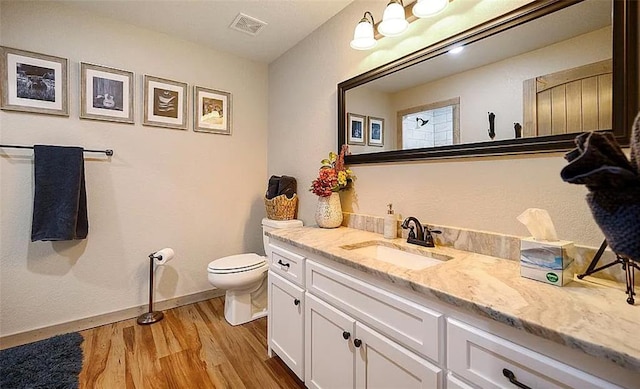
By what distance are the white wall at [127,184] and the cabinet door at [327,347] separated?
1550mm

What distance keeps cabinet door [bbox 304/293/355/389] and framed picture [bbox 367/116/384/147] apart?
100 centimetres

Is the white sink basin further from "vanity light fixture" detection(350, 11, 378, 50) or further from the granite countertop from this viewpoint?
"vanity light fixture" detection(350, 11, 378, 50)

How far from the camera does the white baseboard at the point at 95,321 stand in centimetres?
183

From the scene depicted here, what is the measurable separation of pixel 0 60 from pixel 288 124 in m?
1.92

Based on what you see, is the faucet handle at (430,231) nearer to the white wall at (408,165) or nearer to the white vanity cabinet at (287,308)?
the white wall at (408,165)

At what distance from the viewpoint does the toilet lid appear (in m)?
2.04

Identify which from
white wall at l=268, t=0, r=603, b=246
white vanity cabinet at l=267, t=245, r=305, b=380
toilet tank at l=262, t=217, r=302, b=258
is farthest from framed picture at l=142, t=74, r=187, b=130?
white vanity cabinet at l=267, t=245, r=305, b=380

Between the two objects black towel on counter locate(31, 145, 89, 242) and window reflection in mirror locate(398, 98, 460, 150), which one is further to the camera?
black towel on counter locate(31, 145, 89, 242)

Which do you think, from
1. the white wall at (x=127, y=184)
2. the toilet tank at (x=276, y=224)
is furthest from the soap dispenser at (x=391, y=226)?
the white wall at (x=127, y=184)

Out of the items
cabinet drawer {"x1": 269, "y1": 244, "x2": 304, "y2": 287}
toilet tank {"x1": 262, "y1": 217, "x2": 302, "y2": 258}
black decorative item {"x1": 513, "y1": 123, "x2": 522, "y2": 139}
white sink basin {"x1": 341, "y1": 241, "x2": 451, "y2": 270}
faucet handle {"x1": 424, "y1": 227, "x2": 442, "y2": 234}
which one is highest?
black decorative item {"x1": 513, "y1": 123, "x2": 522, "y2": 139}

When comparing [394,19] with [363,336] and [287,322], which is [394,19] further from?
[287,322]

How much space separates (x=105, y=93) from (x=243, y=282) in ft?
5.76

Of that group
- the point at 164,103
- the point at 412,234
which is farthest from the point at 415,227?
the point at 164,103

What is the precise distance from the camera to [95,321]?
2.08 meters
